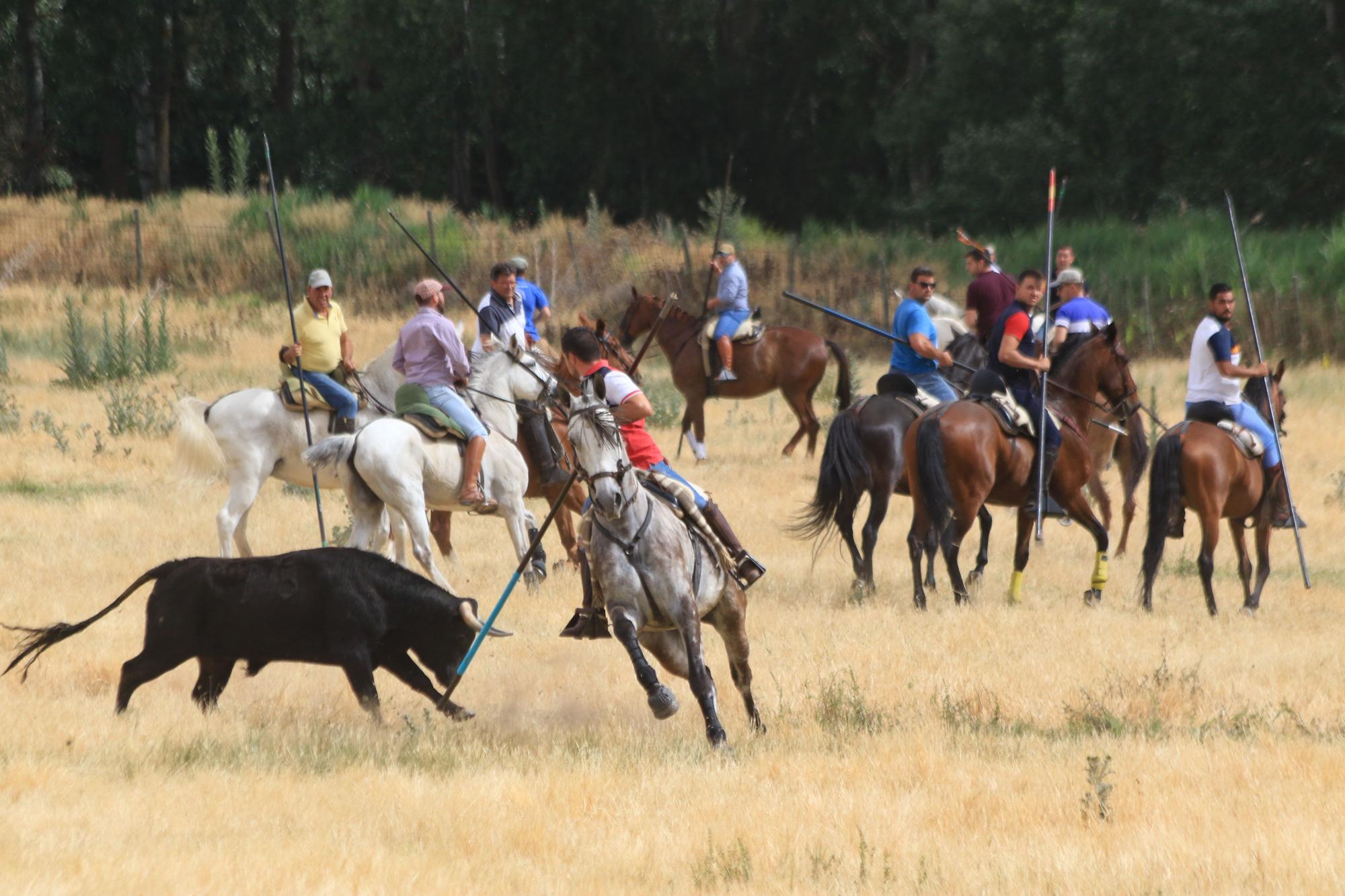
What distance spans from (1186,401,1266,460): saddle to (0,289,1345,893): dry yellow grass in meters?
1.17

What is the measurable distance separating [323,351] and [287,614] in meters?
4.41

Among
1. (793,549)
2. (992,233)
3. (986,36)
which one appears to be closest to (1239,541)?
(793,549)

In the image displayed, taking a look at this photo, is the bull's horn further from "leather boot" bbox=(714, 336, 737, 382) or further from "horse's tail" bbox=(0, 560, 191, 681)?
"leather boot" bbox=(714, 336, 737, 382)

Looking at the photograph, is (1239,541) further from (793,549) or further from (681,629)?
(681,629)

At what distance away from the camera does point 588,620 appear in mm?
7801

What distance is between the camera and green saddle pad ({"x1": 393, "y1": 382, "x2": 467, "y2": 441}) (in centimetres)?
1090

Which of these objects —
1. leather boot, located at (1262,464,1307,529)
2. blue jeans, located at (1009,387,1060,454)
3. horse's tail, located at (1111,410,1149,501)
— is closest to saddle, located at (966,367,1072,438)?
blue jeans, located at (1009,387,1060,454)

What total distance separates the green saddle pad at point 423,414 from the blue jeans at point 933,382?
11.7 feet

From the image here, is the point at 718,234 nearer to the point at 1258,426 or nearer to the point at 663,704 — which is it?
the point at 1258,426

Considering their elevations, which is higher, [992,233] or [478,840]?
[992,233]

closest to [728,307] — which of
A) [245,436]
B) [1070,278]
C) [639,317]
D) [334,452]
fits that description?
[639,317]

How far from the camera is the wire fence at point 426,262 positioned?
29766mm

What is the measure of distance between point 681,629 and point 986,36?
35132 millimetres

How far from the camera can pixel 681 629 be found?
7324 millimetres
